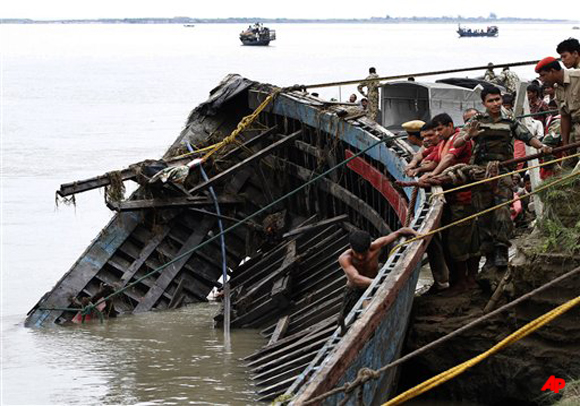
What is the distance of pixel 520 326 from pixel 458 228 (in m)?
0.97

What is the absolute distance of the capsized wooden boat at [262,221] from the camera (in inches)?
507

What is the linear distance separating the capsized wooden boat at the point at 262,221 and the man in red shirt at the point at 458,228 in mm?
1908

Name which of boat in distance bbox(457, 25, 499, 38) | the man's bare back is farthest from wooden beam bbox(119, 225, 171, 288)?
boat in distance bbox(457, 25, 499, 38)

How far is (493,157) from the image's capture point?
9.40m

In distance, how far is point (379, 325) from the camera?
7664 millimetres

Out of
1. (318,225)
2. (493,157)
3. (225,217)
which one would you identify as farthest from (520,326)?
(225,217)

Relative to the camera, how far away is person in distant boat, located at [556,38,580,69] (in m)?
9.42

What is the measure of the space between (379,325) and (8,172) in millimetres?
27431

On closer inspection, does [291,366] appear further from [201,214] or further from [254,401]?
[201,214]

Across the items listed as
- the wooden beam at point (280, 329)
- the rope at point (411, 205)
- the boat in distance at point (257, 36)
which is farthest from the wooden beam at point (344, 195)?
the boat in distance at point (257, 36)

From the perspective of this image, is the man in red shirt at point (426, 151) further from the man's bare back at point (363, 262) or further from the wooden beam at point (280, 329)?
the wooden beam at point (280, 329)

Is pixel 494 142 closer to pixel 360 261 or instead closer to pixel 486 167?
pixel 486 167

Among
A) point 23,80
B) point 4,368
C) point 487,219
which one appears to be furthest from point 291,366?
point 23,80

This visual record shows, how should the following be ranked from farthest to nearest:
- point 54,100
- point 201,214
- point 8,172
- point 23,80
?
point 23,80 < point 54,100 < point 8,172 < point 201,214
